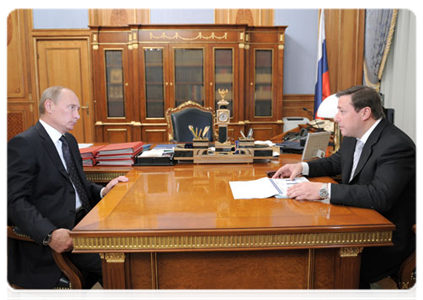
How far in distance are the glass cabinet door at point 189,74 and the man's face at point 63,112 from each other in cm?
346

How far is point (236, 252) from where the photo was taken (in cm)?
130

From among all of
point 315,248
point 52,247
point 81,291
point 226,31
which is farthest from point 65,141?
point 226,31

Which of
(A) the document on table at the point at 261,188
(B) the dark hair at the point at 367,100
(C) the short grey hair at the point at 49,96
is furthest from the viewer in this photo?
(C) the short grey hair at the point at 49,96

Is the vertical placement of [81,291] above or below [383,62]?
below

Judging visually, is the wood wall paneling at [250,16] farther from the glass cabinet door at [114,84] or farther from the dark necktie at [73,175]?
the dark necktie at [73,175]

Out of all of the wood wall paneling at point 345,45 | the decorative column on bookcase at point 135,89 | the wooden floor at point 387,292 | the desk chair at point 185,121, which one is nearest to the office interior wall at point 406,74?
the wood wall paneling at point 345,45

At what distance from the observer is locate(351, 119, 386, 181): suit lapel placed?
164 centimetres

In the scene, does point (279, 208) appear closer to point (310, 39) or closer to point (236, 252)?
point (236, 252)

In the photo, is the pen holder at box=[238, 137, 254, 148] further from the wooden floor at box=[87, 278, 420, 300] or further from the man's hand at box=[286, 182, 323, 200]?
the wooden floor at box=[87, 278, 420, 300]

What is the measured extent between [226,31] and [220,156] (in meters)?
3.21

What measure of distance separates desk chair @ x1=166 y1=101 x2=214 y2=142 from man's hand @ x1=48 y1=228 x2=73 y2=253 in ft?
7.59

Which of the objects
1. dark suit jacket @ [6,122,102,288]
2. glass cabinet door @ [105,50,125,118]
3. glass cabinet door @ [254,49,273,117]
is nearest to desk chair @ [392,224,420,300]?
dark suit jacket @ [6,122,102,288]

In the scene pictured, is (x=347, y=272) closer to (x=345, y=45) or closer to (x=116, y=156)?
Answer: (x=116, y=156)

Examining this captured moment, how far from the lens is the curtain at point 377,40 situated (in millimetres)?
3526
